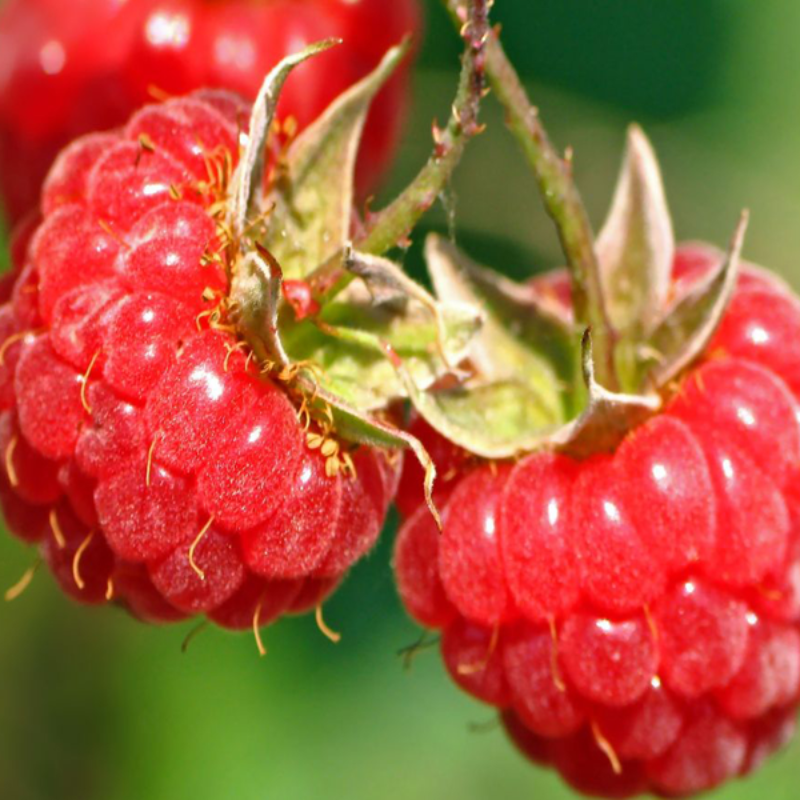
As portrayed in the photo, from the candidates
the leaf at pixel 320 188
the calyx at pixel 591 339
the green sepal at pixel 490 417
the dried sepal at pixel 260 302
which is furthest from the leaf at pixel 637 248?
the dried sepal at pixel 260 302

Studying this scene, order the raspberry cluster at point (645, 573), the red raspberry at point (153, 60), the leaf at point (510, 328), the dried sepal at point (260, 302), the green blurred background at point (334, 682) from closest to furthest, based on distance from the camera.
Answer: the dried sepal at point (260, 302) < the raspberry cluster at point (645, 573) < the leaf at point (510, 328) < the red raspberry at point (153, 60) < the green blurred background at point (334, 682)

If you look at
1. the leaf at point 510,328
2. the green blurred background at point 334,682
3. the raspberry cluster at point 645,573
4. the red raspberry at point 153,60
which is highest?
the red raspberry at point 153,60

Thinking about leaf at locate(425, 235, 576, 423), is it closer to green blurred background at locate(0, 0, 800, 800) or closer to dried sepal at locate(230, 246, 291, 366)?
dried sepal at locate(230, 246, 291, 366)

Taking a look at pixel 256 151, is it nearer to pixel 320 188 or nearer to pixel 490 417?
pixel 320 188

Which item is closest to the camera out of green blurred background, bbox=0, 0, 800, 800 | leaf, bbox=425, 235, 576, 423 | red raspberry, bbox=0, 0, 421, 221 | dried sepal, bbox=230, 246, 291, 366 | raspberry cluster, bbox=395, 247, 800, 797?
dried sepal, bbox=230, 246, 291, 366

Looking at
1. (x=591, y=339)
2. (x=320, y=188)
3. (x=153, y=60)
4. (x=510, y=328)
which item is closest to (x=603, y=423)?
(x=591, y=339)

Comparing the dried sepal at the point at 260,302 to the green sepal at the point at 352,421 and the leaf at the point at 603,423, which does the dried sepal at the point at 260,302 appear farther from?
the leaf at the point at 603,423

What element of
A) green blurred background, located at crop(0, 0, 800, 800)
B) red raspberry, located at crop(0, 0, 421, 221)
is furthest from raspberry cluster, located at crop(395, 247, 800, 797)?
green blurred background, located at crop(0, 0, 800, 800)
